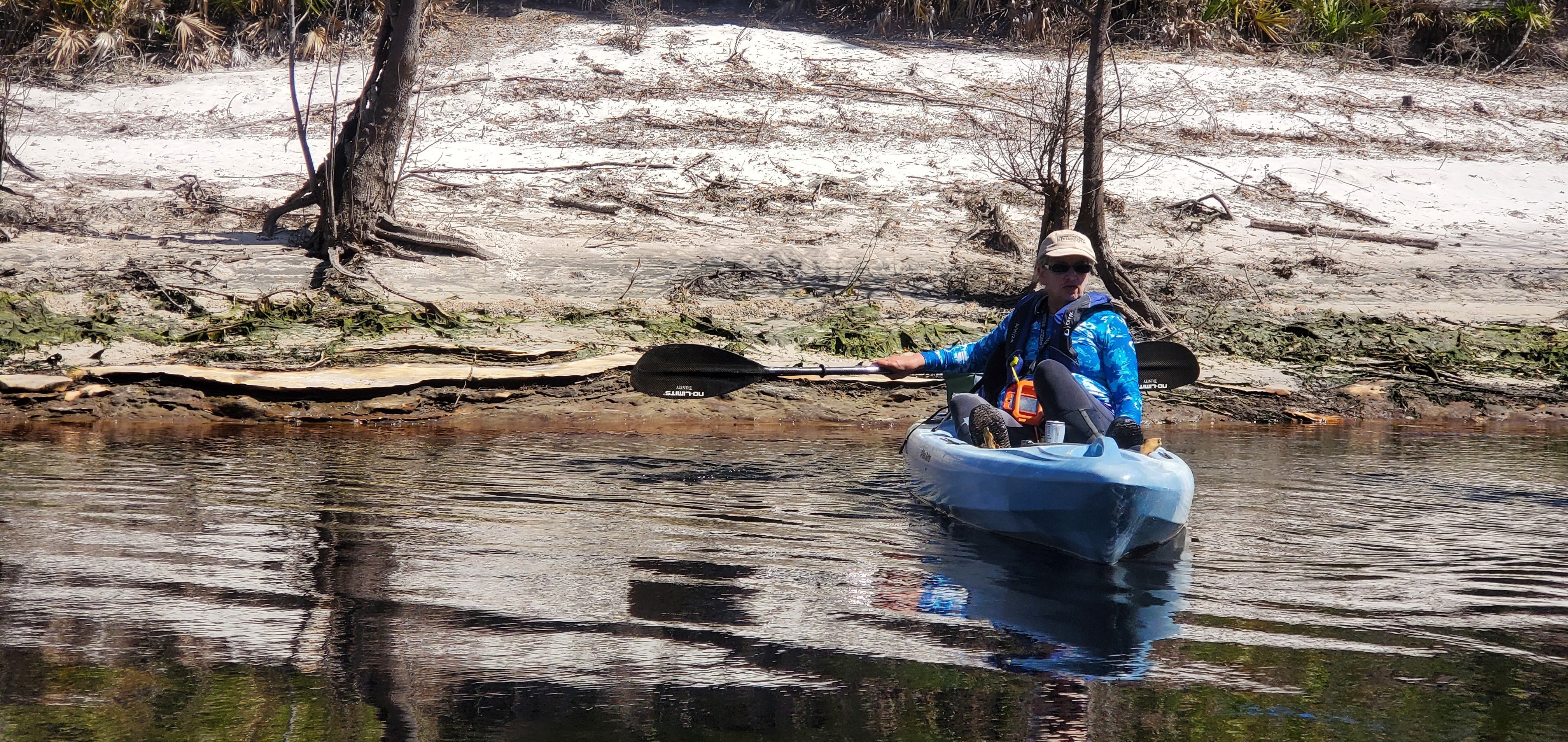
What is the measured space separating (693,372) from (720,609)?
3732mm

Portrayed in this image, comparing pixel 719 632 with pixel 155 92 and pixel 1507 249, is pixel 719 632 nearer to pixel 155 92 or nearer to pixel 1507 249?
pixel 1507 249

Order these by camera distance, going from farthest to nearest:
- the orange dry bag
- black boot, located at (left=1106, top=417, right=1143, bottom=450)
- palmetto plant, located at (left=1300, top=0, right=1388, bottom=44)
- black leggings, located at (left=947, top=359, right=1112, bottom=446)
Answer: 1. palmetto plant, located at (left=1300, top=0, right=1388, bottom=44)
2. the orange dry bag
3. black leggings, located at (left=947, top=359, right=1112, bottom=446)
4. black boot, located at (left=1106, top=417, right=1143, bottom=450)

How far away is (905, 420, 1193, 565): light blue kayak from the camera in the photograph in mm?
4457

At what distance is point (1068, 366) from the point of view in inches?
211

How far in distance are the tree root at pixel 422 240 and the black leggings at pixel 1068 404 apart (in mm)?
6553

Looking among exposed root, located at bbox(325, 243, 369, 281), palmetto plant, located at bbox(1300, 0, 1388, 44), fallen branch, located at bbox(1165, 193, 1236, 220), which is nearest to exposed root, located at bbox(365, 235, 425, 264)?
exposed root, located at bbox(325, 243, 369, 281)

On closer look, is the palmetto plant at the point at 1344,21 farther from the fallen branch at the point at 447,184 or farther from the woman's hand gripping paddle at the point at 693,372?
the woman's hand gripping paddle at the point at 693,372

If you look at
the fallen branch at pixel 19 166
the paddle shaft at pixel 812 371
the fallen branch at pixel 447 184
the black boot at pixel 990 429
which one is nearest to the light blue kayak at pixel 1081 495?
the black boot at pixel 990 429

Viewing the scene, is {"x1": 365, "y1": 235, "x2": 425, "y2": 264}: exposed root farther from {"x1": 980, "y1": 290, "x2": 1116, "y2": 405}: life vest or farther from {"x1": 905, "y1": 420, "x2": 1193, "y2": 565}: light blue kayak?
{"x1": 905, "y1": 420, "x2": 1193, "y2": 565}: light blue kayak

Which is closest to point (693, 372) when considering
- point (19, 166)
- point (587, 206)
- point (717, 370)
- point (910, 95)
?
point (717, 370)

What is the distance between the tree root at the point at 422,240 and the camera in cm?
1073

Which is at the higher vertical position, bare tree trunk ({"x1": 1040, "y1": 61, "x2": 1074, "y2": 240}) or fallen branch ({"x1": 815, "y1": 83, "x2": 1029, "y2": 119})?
fallen branch ({"x1": 815, "y1": 83, "x2": 1029, "y2": 119})

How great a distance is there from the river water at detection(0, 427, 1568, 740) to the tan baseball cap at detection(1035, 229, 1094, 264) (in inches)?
48.5

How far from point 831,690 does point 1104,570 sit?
1.94 metres
